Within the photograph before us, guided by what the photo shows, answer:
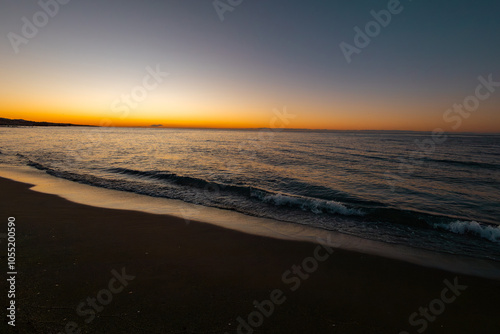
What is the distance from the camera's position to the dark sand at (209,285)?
155 inches

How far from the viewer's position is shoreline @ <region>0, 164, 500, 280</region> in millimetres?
6809

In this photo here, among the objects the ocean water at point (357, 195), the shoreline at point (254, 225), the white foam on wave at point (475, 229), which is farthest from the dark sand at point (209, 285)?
the white foam on wave at point (475, 229)

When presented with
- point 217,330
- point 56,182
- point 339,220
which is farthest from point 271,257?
point 56,182

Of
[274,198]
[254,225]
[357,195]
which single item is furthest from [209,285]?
[357,195]

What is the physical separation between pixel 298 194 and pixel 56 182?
1626 centimetres

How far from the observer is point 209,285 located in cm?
492

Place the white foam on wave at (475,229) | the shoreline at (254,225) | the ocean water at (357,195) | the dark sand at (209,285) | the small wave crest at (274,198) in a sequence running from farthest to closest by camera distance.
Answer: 1. the small wave crest at (274,198)
2. the ocean water at (357,195)
3. the white foam on wave at (475,229)
4. the shoreline at (254,225)
5. the dark sand at (209,285)

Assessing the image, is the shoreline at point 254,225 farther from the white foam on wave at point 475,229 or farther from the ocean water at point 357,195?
the white foam on wave at point 475,229

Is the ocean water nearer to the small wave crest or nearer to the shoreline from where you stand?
the small wave crest

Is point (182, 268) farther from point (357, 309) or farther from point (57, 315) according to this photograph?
point (357, 309)

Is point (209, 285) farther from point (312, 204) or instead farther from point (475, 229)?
point (475, 229)

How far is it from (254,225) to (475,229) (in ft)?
30.1

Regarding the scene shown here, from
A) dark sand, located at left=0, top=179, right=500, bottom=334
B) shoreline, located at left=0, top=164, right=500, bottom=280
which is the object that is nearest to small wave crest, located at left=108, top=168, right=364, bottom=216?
shoreline, located at left=0, top=164, right=500, bottom=280

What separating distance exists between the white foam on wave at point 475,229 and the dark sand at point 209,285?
468 centimetres
